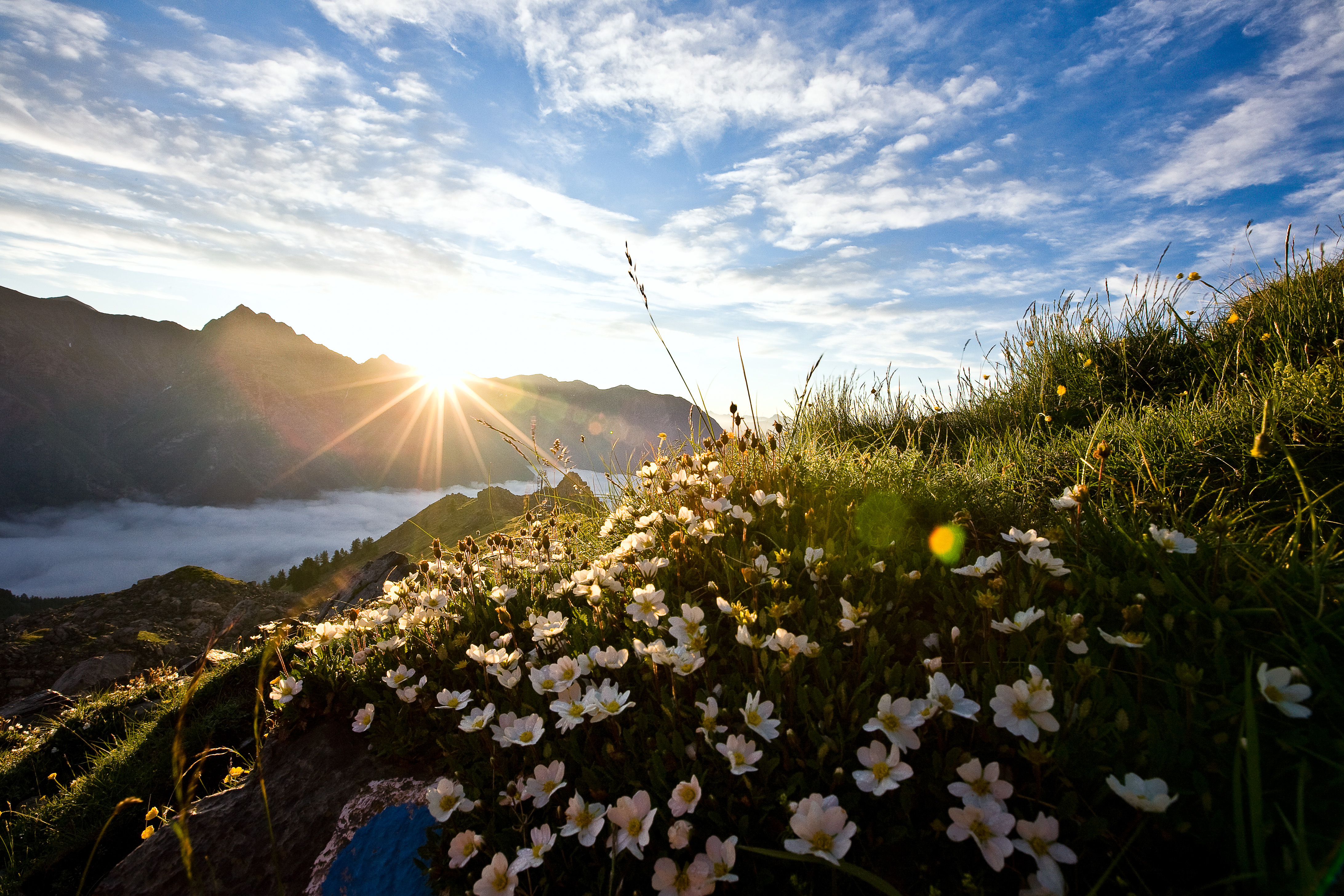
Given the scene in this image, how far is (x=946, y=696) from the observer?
6.12ft

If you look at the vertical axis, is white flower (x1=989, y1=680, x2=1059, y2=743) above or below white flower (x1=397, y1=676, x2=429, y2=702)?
above

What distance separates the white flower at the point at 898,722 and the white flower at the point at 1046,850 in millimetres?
316

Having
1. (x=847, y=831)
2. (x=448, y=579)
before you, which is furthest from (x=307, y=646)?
(x=847, y=831)

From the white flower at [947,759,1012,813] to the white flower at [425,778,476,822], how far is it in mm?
1566

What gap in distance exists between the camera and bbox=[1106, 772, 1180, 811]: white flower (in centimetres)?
144

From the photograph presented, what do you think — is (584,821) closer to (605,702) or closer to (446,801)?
(605,702)

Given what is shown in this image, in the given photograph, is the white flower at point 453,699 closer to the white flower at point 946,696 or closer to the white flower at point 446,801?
the white flower at point 446,801

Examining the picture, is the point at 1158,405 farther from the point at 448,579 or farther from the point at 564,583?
the point at 448,579

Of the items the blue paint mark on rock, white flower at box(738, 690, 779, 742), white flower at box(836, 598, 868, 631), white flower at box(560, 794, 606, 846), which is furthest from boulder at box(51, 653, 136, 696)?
white flower at box(836, 598, 868, 631)

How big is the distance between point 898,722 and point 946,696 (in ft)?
0.58

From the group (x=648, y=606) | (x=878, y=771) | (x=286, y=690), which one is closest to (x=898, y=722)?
(x=878, y=771)

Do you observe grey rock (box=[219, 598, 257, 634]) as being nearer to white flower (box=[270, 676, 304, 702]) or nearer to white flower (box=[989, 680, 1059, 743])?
white flower (box=[270, 676, 304, 702])

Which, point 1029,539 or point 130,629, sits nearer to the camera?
point 1029,539

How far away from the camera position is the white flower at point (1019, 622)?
1996 mm
